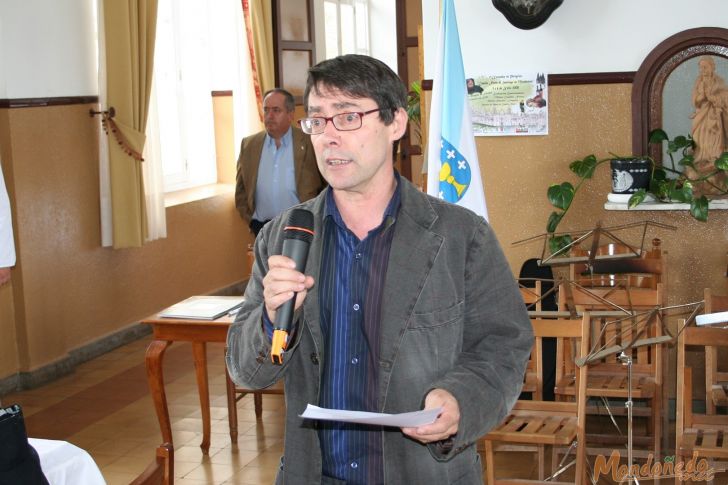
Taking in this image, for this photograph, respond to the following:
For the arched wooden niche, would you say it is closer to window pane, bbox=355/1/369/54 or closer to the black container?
the black container

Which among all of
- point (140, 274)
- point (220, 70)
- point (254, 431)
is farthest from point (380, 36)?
A: point (254, 431)

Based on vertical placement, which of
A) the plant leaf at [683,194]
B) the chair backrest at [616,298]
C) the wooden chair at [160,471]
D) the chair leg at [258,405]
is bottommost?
the chair leg at [258,405]

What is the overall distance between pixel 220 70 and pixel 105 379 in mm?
3882

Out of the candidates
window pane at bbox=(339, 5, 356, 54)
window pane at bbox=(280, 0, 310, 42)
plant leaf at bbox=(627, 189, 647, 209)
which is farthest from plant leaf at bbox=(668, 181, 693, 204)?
window pane at bbox=(339, 5, 356, 54)

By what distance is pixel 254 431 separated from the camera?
17.7ft

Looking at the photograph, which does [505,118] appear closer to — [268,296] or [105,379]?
[105,379]

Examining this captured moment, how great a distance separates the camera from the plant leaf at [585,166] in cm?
525

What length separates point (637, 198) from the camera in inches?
198

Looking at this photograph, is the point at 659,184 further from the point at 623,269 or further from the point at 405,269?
the point at 405,269

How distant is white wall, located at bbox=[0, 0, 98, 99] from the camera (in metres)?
6.12

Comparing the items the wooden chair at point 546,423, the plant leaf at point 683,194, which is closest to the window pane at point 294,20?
the plant leaf at point 683,194

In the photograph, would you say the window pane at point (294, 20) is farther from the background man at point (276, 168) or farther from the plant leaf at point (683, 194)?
the plant leaf at point (683, 194)

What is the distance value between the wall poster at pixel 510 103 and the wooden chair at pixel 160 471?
11.7ft

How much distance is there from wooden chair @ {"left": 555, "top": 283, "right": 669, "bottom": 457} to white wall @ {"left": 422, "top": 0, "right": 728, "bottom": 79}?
1286mm
